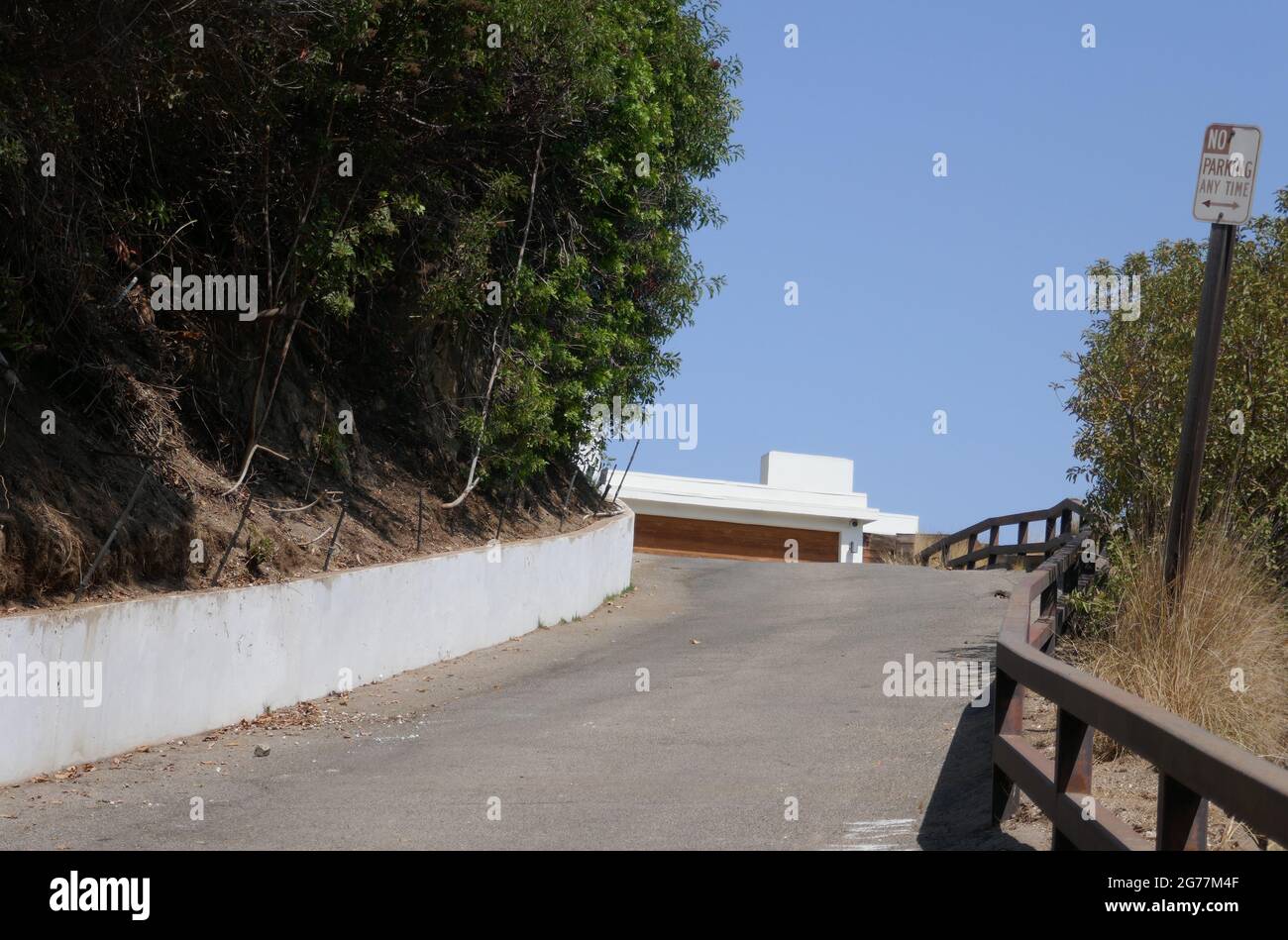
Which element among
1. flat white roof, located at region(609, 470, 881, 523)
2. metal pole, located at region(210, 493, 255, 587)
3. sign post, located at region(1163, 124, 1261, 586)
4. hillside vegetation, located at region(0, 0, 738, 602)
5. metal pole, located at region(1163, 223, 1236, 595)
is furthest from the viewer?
flat white roof, located at region(609, 470, 881, 523)

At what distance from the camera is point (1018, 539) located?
94.8 feet

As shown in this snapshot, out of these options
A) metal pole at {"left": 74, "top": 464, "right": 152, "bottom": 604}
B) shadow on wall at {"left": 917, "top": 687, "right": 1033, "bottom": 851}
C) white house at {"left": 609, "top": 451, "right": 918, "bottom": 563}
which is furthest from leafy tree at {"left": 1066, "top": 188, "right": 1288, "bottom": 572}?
white house at {"left": 609, "top": 451, "right": 918, "bottom": 563}

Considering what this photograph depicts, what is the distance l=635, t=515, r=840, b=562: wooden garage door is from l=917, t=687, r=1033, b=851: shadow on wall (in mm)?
29206

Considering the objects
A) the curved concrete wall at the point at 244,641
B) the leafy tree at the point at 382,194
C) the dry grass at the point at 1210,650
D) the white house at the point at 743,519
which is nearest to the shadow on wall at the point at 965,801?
the dry grass at the point at 1210,650

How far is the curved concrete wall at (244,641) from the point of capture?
9.68m

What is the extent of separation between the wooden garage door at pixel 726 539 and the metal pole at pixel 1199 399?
30.0 metres

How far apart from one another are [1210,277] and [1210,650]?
8.87ft

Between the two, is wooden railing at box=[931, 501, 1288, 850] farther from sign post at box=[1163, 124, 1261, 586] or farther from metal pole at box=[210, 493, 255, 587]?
metal pole at box=[210, 493, 255, 587]

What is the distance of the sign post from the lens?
931 centimetres

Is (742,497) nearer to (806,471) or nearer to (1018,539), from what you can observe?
(806,471)

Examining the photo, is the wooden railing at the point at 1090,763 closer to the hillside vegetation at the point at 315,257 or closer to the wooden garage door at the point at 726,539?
the hillside vegetation at the point at 315,257

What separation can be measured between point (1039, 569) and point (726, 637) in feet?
22.4
